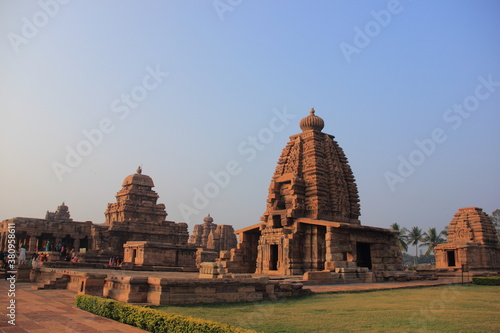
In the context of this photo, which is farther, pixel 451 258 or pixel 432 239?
pixel 432 239

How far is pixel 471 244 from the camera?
97.9 ft

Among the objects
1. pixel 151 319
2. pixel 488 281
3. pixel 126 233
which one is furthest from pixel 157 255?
pixel 151 319

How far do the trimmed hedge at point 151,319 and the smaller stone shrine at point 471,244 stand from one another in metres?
28.0

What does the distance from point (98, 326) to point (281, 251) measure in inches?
Result: 514

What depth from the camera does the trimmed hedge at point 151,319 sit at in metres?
5.79

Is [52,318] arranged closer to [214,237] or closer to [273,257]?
[273,257]

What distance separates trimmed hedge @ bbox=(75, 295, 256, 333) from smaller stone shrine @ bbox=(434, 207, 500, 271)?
2803 cm

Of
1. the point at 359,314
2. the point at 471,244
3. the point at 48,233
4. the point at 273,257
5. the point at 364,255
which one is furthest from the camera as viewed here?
the point at 48,233

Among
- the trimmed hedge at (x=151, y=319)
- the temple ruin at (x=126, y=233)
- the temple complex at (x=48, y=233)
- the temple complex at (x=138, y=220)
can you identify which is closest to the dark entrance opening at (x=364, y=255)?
the temple ruin at (x=126, y=233)

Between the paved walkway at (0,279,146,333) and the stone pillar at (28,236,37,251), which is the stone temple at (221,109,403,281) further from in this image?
the stone pillar at (28,236,37,251)

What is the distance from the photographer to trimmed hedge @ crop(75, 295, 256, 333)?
19.0ft

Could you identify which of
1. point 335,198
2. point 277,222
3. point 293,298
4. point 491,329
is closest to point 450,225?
point 335,198

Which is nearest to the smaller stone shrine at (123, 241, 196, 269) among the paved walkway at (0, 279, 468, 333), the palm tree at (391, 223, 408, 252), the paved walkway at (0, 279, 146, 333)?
the paved walkway at (0, 279, 468, 333)

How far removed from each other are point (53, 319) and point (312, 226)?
1375cm
